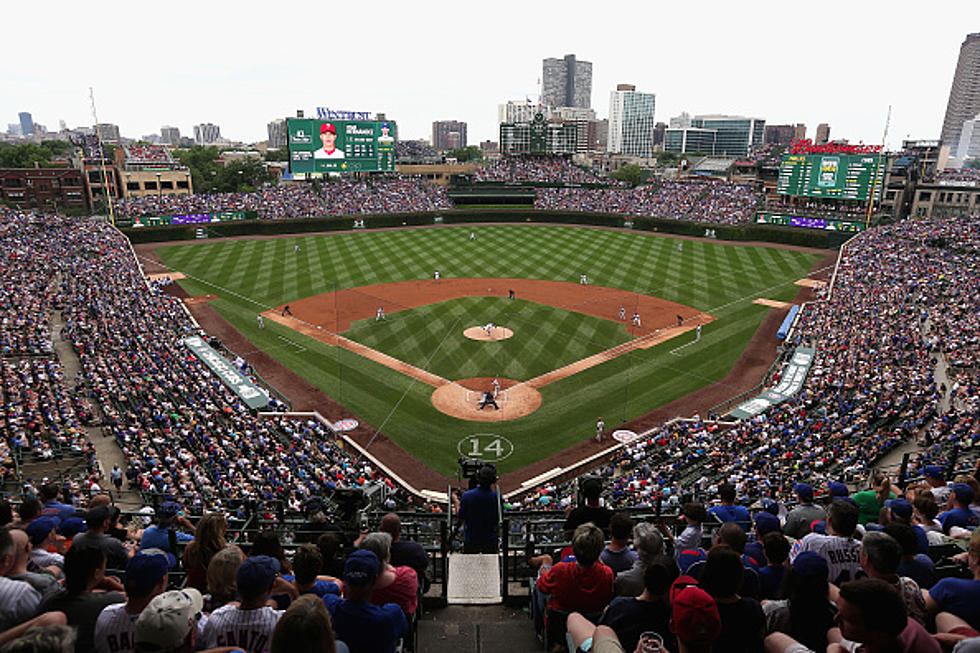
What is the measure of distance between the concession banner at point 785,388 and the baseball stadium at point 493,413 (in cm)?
18

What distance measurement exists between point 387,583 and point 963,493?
724cm

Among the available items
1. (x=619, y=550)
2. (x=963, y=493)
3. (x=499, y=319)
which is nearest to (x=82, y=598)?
(x=619, y=550)

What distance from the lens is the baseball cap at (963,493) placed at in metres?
7.32

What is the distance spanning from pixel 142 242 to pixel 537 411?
49.5 meters

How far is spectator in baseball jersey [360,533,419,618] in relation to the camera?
16.5ft

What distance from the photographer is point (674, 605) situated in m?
3.84

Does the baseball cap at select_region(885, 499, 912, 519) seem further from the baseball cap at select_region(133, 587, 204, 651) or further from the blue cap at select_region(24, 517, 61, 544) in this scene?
the blue cap at select_region(24, 517, 61, 544)

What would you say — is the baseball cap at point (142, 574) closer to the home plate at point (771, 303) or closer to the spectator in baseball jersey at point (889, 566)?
the spectator in baseball jersey at point (889, 566)

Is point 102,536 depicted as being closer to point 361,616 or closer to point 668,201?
point 361,616

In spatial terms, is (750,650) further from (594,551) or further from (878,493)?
(878,493)

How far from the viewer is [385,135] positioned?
72375 mm

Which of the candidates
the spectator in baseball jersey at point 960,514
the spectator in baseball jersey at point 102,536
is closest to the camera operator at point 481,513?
the spectator in baseball jersey at point 102,536

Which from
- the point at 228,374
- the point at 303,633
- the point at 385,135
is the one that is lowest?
the point at 228,374

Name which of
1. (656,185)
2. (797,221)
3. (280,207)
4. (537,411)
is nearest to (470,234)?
(280,207)
